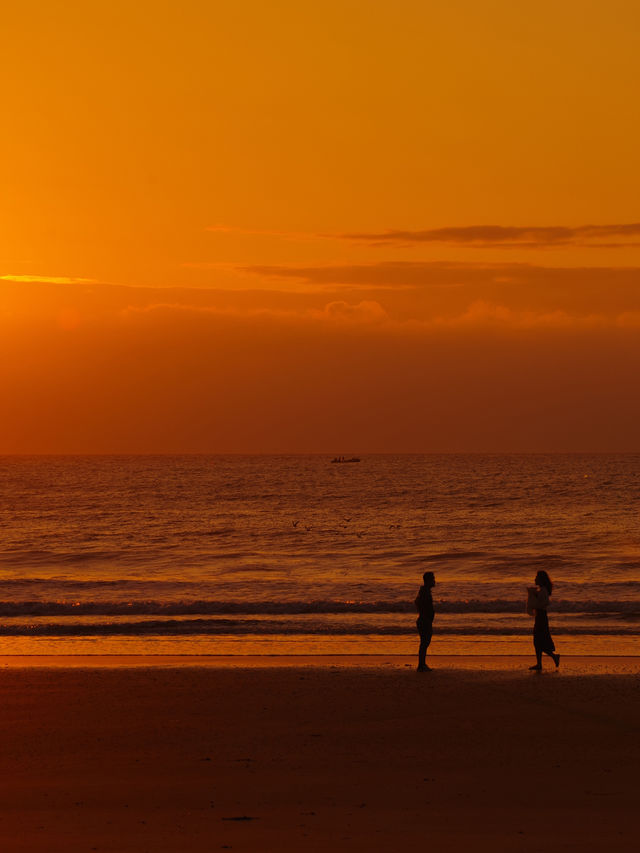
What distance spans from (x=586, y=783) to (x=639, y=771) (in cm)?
97

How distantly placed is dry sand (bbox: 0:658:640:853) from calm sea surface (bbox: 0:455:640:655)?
537cm

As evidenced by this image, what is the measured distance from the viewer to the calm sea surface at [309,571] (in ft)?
88.7

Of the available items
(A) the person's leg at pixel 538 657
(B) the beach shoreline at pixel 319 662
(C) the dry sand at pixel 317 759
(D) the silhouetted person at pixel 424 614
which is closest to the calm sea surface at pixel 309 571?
(B) the beach shoreline at pixel 319 662

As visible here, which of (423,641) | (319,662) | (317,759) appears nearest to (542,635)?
(423,641)

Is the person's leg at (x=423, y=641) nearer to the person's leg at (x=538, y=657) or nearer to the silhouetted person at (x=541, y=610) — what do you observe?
the silhouetted person at (x=541, y=610)

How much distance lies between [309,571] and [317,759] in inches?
1311

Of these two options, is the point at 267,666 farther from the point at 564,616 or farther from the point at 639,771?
the point at 564,616

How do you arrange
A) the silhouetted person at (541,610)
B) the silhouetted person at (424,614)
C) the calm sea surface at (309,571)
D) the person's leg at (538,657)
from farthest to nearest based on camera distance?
1. the calm sea surface at (309,571)
2. the person's leg at (538,657)
3. the silhouetted person at (424,614)
4. the silhouetted person at (541,610)

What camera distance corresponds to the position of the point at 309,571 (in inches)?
1837

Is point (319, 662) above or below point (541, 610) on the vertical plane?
below

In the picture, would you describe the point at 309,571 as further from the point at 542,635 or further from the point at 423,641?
the point at 542,635

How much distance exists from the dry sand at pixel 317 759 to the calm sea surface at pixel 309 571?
537cm

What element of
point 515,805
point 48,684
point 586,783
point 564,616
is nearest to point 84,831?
point 515,805

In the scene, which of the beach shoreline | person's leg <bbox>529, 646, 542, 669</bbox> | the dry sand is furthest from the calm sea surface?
the dry sand
